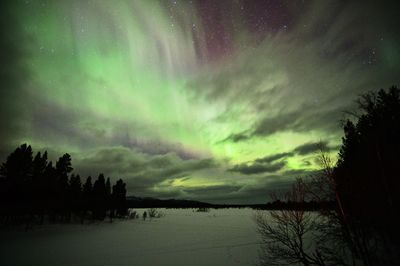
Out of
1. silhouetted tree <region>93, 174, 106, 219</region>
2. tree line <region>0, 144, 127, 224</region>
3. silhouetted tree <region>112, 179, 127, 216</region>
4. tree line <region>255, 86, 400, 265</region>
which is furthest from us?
silhouetted tree <region>112, 179, 127, 216</region>

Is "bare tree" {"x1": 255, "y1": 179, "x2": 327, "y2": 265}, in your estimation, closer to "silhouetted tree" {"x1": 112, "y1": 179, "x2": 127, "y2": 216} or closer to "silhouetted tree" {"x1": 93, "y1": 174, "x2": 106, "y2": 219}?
"silhouetted tree" {"x1": 93, "y1": 174, "x2": 106, "y2": 219}

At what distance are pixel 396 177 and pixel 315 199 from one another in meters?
8.56

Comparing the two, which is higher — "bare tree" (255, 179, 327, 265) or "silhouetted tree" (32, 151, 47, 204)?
"silhouetted tree" (32, 151, 47, 204)

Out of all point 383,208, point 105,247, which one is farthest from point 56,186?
point 383,208

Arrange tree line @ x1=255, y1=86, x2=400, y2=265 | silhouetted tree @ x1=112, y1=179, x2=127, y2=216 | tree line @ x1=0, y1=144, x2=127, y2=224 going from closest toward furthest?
tree line @ x1=255, y1=86, x2=400, y2=265, tree line @ x1=0, y1=144, x2=127, y2=224, silhouetted tree @ x1=112, y1=179, x2=127, y2=216

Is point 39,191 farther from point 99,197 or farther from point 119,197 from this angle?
point 119,197

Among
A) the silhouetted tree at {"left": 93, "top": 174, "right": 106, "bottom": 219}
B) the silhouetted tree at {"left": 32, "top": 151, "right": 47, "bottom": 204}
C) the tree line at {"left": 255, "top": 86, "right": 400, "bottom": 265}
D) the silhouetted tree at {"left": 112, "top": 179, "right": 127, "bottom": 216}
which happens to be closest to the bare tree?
the tree line at {"left": 255, "top": 86, "right": 400, "bottom": 265}

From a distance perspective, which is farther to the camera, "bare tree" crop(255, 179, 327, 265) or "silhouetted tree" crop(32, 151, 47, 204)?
"silhouetted tree" crop(32, 151, 47, 204)

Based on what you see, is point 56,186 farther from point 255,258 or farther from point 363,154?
point 363,154

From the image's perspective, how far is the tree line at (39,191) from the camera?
5300 centimetres

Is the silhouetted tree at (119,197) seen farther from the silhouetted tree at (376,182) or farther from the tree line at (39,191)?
the silhouetted tree at (376,182)

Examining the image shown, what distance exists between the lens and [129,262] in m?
25.5

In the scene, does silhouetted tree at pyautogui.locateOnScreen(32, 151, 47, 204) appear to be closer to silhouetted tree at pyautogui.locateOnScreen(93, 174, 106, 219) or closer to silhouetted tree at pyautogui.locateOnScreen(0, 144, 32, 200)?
silhouetted tree at pyautogui.locateOnScreen(0, 144, 32, 200)

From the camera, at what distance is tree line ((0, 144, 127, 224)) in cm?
5300
